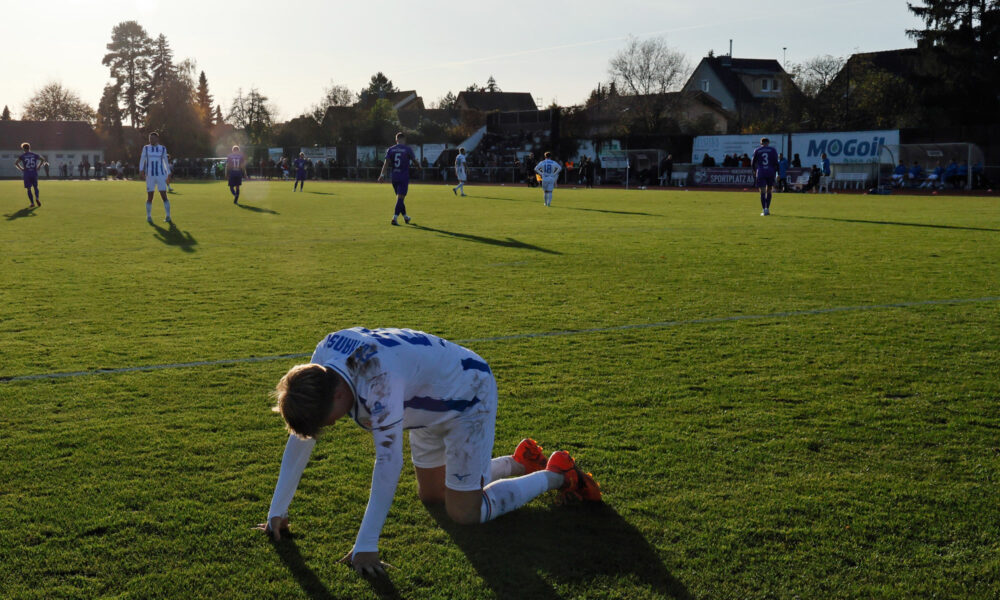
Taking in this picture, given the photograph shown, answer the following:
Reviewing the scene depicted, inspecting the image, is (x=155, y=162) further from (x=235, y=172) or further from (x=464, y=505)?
(x=464, y=505)

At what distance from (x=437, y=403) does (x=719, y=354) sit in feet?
13.1

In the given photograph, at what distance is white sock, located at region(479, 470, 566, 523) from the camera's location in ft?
13.0

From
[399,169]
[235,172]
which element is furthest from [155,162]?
[235,172]

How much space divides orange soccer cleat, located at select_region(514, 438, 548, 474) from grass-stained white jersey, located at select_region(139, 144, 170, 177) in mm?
19096

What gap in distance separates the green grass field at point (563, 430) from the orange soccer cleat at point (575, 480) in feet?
0.26

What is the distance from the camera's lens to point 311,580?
11.4ft

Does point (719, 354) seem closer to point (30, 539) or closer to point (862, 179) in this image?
point (30, 539)

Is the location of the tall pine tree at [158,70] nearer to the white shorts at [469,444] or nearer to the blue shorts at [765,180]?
the blue shorts at [765,180]

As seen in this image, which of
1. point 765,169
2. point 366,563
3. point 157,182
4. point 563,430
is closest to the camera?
point 366,563

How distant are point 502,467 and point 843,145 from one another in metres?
39.6

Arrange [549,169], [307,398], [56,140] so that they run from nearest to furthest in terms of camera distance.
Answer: [307,398], [549,169], [56,140]

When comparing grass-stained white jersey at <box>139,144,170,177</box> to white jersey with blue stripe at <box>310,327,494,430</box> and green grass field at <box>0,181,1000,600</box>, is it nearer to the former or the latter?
green grass field at <box>0,181,1000,600</box>

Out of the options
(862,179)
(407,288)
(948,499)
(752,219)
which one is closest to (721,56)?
(862,179)

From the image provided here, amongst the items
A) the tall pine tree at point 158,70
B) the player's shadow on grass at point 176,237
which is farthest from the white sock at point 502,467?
the tall pine tree at point 158,70
